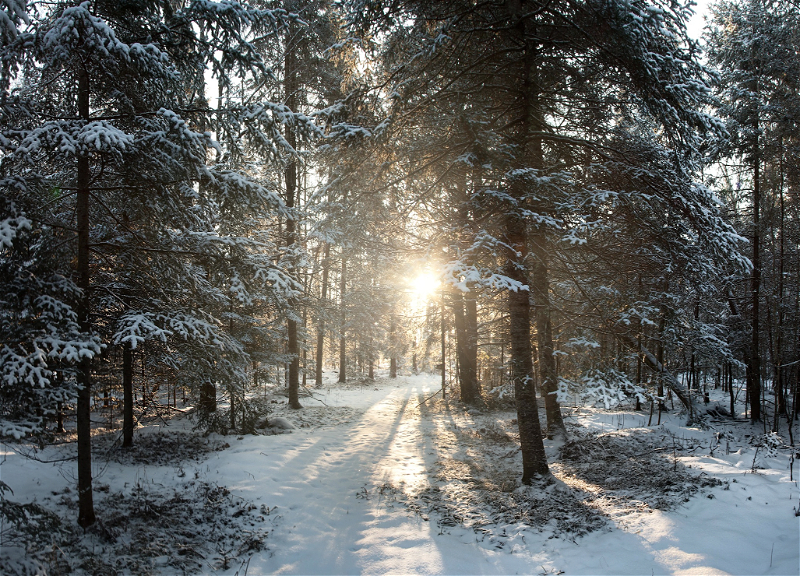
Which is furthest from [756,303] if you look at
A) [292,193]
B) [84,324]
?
[84,324]

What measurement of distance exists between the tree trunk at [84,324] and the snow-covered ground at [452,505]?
1.50 ft

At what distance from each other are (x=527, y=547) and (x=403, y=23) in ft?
30.6

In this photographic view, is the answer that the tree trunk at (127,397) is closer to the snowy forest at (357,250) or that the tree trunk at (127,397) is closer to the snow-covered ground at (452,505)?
the snowy forest at (357,250)

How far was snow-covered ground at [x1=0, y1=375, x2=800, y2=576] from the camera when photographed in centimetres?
457

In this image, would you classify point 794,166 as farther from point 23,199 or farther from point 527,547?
point 23,199

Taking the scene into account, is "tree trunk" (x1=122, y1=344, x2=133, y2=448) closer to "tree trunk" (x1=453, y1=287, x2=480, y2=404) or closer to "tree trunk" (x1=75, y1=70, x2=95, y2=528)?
"tree trunk" (x1=75, y1=70, x2=95, y2=528)

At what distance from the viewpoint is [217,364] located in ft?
21.5

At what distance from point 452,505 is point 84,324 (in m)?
6.57

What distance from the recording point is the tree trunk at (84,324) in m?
5.05

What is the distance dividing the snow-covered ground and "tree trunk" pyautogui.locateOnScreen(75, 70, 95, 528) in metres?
0.46

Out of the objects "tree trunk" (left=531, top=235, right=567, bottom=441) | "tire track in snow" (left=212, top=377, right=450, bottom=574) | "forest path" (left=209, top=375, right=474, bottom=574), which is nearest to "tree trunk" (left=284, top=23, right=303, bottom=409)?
"forest path" (left=209, top=375, right=474, bottom=574)

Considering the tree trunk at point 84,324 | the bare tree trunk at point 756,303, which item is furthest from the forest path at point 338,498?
the bare tree trunk at point 756,303

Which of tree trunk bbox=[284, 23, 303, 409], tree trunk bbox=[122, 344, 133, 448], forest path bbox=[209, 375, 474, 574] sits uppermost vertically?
tree trunk bbox=[284, 23, 303, 409]

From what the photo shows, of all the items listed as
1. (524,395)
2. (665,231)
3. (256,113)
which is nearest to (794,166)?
(665,231)
